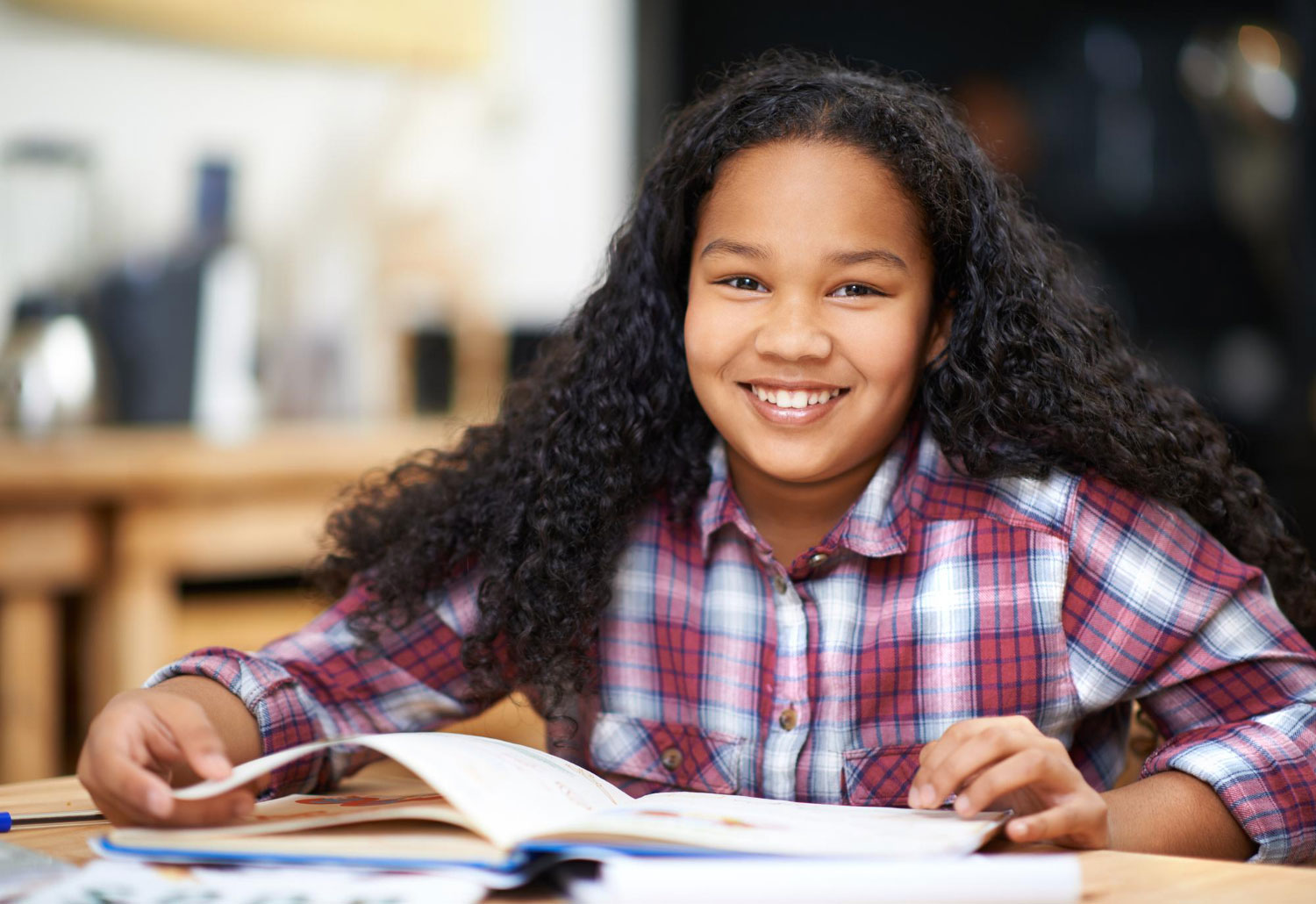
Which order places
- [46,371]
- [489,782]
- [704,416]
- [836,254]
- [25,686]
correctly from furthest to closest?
[46,371], [25,686], [704,416], [836,254], [489,782]

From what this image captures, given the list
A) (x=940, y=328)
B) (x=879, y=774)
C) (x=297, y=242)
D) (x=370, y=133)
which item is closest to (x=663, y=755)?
(x=879, y=774)

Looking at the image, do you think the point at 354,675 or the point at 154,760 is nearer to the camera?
the point at 154,760

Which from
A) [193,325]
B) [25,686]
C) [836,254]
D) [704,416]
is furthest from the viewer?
[193,325]

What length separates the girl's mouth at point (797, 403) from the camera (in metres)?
0.94

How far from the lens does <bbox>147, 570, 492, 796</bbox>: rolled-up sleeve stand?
2.90 feet

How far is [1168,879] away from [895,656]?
29cm

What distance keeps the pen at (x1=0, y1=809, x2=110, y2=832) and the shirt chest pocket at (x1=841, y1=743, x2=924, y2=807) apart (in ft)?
1.50

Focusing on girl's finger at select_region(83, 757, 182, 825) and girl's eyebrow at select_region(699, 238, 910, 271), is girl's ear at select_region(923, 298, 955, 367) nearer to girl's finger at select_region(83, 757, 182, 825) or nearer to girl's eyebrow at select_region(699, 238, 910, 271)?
girl's eyebrow at select_region(699, 238, 910, 271)

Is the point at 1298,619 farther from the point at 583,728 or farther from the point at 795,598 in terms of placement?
the point at 583,728

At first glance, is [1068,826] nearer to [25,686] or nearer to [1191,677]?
[1191,677]

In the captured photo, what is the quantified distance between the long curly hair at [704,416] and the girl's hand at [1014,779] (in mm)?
253

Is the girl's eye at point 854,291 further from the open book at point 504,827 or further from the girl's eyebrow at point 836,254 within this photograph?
the open book at point 504,827

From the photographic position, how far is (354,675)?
0.95 meters

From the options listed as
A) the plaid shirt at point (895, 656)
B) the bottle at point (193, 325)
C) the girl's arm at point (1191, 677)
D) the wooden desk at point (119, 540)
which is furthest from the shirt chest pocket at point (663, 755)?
the bottle at point (193, 325)
